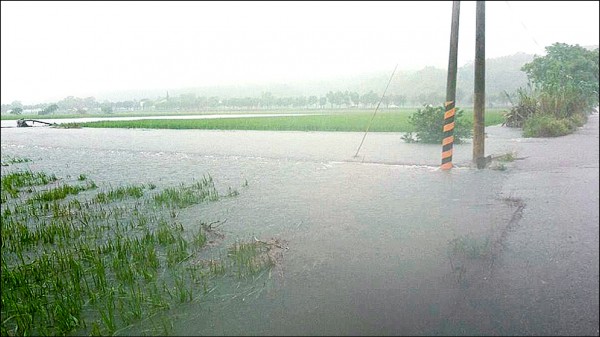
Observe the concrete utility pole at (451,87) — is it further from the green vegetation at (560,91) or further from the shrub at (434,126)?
the shrub at (434,126)

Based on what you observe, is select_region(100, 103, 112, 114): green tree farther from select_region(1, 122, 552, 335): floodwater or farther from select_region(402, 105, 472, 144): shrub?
select_region(402, 105, 472, 144): shrub

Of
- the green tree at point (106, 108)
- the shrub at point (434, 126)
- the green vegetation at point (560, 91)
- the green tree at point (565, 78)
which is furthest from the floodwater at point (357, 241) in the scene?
the green tree at point (106, 108)

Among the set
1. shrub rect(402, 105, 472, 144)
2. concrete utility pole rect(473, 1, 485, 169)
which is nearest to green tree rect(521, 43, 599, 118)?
concrete utility pole rect(473, 1, 485, 169)

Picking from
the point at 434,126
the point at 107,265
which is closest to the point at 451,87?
the point at 434,126

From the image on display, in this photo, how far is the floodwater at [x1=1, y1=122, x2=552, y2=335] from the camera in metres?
2.39

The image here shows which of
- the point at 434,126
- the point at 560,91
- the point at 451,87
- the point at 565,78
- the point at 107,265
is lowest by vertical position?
the point at 107,265

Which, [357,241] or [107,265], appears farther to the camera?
[357,241]

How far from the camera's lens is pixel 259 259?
3.58 metres

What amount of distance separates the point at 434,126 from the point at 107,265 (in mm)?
11724

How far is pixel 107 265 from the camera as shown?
363cm

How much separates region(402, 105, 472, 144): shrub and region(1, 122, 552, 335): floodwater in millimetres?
3461

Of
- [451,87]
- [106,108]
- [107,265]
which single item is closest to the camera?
[107,265]

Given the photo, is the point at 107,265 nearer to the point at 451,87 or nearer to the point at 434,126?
the point at 451,87

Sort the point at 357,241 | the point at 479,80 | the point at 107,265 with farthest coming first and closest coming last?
the point at 479,80
the point at 357,241
the point at 107,265
